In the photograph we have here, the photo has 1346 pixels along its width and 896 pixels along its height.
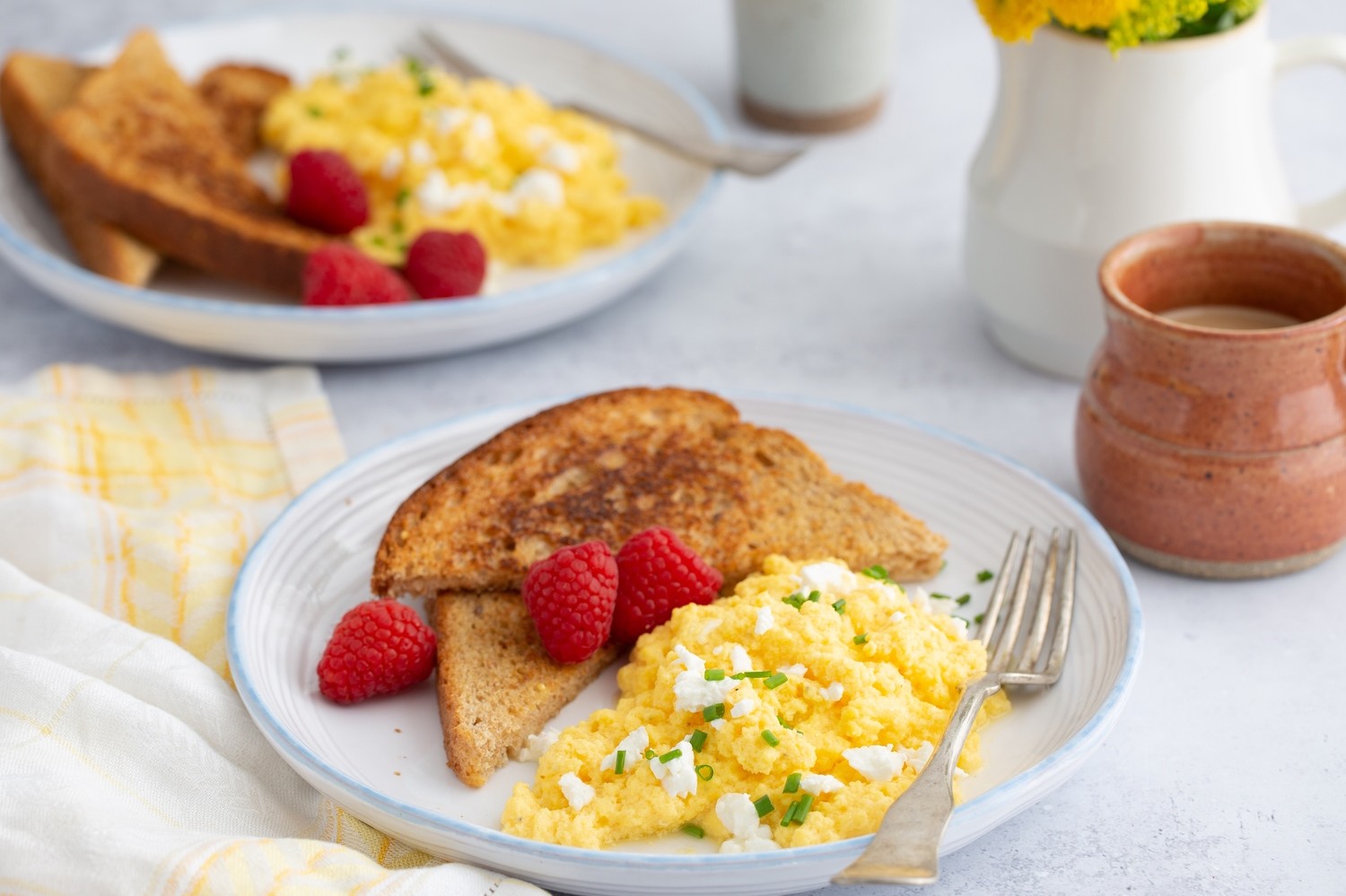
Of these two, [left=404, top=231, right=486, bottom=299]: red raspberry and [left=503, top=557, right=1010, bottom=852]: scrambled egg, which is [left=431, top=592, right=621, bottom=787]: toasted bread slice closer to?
[left=503, top=557, right=1010, bottom=852]: scrambled egg

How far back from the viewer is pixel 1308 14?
376 cm

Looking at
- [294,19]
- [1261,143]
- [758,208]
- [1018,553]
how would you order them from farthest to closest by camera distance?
[294,19]
[758,208]
[1261,143]
[1018,553]

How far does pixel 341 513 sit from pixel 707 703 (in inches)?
30.0

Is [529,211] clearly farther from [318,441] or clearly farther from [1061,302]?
[1061,302]

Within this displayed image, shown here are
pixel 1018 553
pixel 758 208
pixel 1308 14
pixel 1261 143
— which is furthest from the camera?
pixel 1308 14

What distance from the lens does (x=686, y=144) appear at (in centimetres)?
294

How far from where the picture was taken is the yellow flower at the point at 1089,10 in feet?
6.27

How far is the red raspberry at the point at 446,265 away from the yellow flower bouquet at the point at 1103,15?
1.00 meters

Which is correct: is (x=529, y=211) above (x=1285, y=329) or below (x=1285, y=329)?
below

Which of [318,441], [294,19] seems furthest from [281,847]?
[294,19]

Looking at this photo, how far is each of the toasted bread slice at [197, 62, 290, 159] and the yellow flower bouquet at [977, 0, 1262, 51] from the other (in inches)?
68.5

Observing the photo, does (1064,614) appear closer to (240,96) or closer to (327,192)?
(327,192)

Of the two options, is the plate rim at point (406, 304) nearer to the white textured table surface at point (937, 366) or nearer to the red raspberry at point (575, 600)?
the white textured table surface at point (937, 366)

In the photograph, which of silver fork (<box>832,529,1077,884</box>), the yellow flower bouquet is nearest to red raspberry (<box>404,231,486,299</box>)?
the yellow flower bouquet
